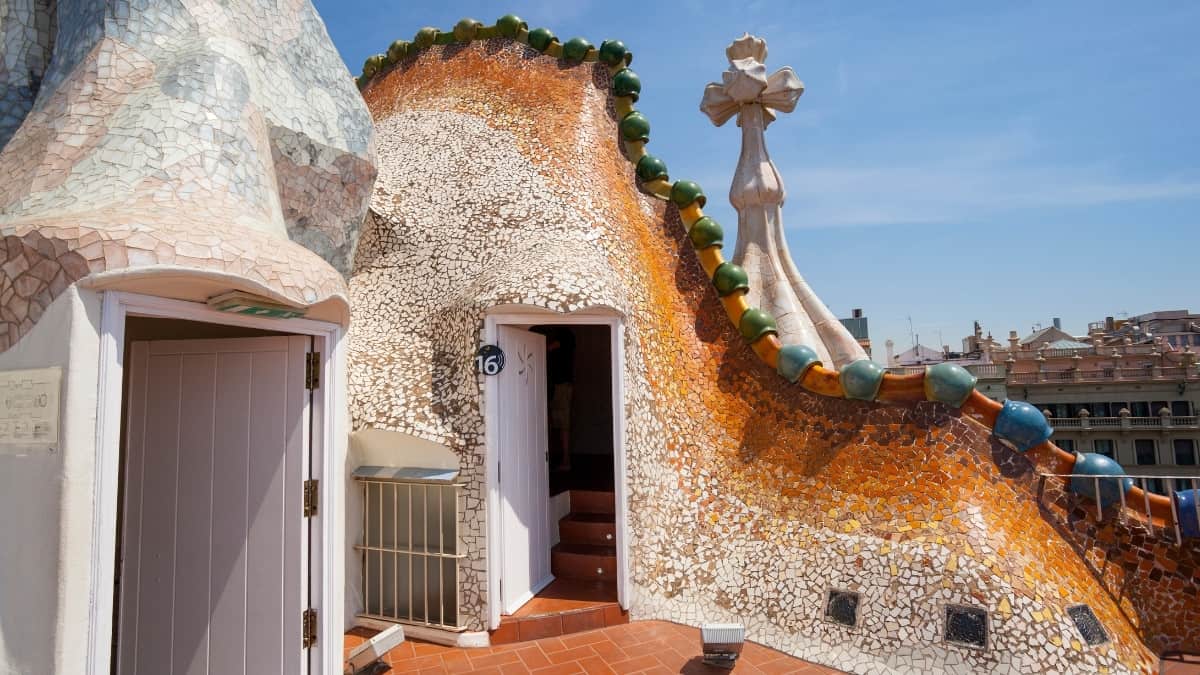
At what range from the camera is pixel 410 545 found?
4895 millimetres

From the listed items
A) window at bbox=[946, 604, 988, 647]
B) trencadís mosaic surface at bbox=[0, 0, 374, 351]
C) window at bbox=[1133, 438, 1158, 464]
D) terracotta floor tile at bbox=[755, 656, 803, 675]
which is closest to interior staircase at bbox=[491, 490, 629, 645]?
terracotta floor tile at bbox=[755, 656, 803, 675]

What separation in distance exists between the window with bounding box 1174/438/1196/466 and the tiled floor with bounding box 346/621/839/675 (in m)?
36.4

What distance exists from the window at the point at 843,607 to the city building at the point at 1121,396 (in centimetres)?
3179

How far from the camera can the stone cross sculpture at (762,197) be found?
7.33m

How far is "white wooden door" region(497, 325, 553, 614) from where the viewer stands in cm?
483

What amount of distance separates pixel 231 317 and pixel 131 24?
2314mm

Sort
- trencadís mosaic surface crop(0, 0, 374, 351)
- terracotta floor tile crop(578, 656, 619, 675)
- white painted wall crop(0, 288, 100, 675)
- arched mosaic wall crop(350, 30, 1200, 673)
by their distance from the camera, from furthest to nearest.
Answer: arched mosaic wall crop(350, 30, 1200, 673) < terracotta floor tile crop(578, 656, 619, 675) < trencadís mosaic surface crop(0, 0, 374, 351) < white painted wall crop(0, 288, 100, 675)

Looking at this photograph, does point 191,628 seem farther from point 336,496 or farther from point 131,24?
point 131,24

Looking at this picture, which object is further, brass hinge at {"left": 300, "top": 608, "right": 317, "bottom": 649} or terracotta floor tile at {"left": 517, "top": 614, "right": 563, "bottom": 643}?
terracotta floor tile at {"left": 517, "top": 614, "right": 563, "bottom": 643}

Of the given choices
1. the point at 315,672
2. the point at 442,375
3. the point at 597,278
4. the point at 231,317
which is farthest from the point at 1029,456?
the point at 231,317

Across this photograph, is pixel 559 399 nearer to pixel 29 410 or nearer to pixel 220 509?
pixel 220 509

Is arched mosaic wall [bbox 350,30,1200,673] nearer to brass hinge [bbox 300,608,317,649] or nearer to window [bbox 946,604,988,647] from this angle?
window [bbox 946,604,988,647]

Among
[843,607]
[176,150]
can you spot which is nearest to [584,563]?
[843,607]

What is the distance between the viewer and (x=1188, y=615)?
427 cm
